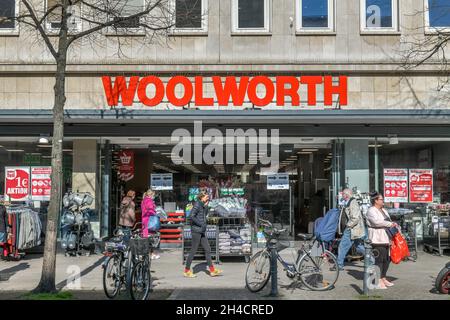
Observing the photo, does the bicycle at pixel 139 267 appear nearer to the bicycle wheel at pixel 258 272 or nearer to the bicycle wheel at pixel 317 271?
the bicycle wheel at pixel 258 272

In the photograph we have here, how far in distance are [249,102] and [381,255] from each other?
616 centimetres

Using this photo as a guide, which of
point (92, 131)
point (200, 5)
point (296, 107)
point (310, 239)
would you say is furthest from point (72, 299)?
point (200, 5)

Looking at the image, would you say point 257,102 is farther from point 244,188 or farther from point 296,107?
point 244,188

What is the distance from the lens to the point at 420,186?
15.0 metres

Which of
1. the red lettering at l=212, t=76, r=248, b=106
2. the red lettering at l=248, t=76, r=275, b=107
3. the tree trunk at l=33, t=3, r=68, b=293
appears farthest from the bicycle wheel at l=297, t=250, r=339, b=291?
the red lettering at l=212, t=76, r=248, b=106

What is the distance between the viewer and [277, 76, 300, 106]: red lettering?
14430 mm

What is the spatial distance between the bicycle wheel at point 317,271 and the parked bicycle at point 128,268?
267 centimetres

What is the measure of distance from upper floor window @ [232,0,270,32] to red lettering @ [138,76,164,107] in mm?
2519

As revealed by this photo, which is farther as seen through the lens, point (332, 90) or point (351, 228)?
point (332, 90)

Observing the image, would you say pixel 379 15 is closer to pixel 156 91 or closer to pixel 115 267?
pixel 156 91

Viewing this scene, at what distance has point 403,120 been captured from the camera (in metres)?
14.2

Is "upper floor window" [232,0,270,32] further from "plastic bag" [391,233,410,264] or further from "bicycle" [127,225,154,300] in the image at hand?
"bicycle" [127,225,154,300]

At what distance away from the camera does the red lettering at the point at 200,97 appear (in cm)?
1450

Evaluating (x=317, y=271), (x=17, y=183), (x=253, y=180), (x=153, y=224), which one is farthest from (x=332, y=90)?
(x=17, y=183)
